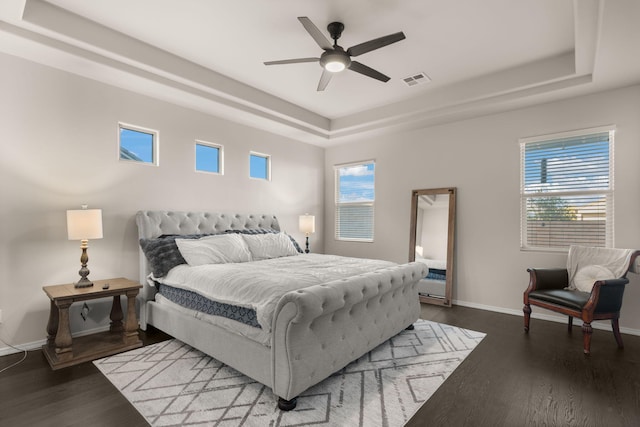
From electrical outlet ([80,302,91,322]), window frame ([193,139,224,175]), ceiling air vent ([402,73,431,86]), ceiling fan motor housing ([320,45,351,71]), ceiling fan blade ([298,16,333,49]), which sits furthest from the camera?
window frame ([193,139,224,175])

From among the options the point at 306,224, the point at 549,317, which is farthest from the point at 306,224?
the point at 549,317

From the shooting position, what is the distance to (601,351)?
10.1 feet

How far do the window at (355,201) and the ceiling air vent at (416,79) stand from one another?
1760mm

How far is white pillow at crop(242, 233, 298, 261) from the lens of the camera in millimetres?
4102

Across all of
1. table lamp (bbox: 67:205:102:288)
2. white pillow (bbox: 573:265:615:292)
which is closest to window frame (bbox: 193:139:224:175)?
table lamp (bbox: 67:205:102:288)

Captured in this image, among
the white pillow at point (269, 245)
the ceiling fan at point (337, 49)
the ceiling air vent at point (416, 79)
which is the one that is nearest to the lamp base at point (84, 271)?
the white pillow at point (269, 245)

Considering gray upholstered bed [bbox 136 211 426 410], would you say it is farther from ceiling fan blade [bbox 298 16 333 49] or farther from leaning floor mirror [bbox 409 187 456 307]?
ceiling fan blade [bbox 298 16 333 49]

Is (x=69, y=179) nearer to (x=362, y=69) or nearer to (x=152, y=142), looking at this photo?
(x=152, y=142)

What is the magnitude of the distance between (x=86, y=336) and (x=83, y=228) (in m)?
1.19

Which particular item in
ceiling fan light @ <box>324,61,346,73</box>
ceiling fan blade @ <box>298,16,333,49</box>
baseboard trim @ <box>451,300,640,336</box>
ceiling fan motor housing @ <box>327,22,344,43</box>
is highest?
ceiling fan motor housing @ <box>327,22,344,43</box>

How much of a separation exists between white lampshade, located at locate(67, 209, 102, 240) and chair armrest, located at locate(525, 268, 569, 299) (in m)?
4.63

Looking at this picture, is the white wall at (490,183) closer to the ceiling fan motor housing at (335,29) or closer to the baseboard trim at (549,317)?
the baseboard trim at (549,317)

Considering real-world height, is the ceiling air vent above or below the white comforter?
above

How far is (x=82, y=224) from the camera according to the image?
118 inches
